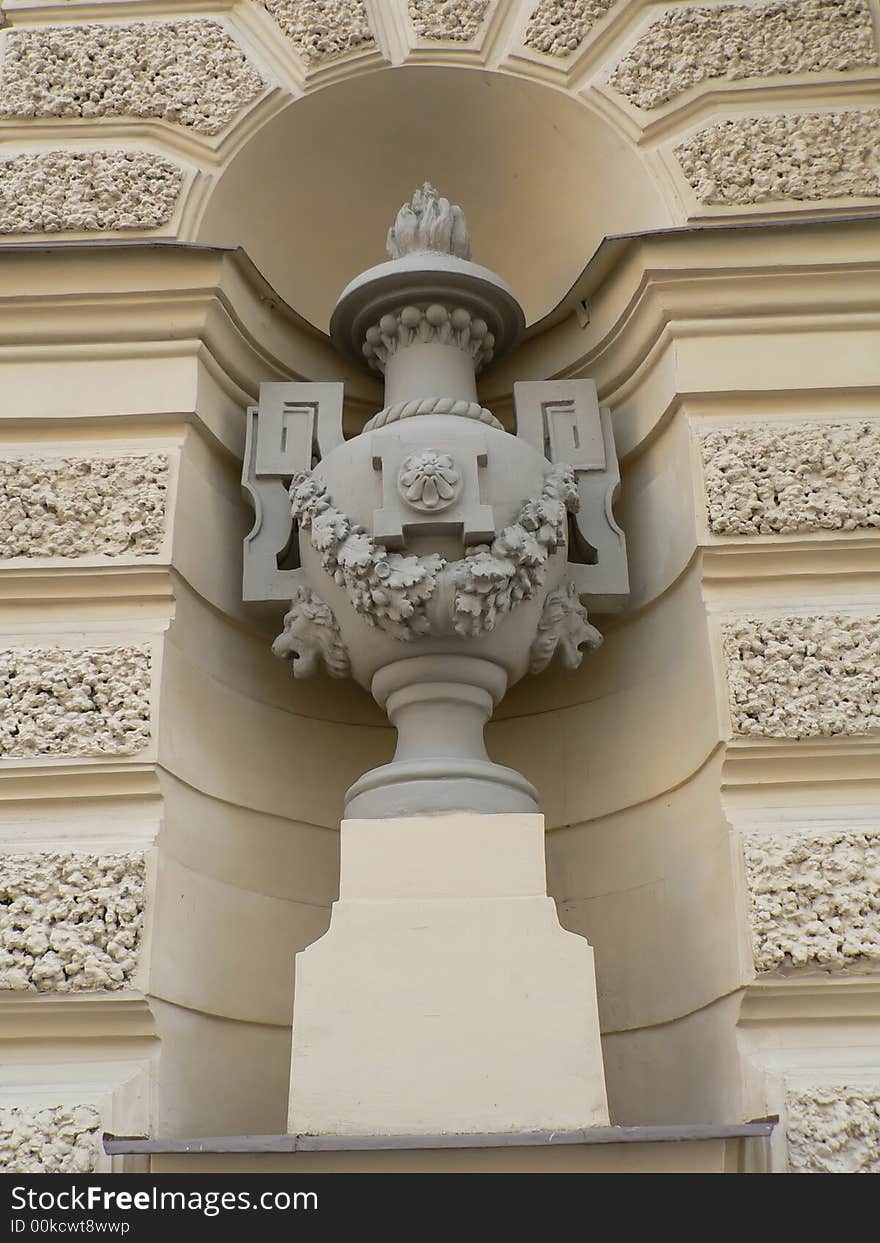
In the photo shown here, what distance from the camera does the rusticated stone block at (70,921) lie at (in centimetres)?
300

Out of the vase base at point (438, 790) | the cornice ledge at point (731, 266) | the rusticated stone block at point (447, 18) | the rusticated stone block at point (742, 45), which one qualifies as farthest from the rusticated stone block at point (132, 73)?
the vase base at point (438, 790)

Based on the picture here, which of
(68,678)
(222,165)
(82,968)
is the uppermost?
(222,165)

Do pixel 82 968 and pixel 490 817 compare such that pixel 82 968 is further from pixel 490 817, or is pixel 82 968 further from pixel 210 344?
pixel 210 344

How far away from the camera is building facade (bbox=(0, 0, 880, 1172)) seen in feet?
9.98

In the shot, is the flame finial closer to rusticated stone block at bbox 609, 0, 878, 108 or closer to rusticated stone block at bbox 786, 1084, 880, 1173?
rusticated stone block at bbox 609, 0, 878, 108

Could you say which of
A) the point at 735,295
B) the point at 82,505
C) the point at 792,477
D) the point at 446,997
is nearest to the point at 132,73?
the point at 82,505

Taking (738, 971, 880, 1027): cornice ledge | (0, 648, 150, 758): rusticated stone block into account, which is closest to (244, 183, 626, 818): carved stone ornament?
(0, 648, 150, 758): rusticated stone block

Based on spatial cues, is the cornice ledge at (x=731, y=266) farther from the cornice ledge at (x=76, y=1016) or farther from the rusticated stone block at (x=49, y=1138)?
the rusticated stone block at (x=49, y=1138)

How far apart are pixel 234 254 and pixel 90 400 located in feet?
1.73

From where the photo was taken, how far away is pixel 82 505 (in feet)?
11.7

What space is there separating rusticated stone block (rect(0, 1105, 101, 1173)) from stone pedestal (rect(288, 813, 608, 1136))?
383 mm

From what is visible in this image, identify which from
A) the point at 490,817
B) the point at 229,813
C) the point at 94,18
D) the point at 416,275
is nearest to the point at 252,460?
the point at 416,275

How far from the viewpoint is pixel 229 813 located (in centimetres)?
352

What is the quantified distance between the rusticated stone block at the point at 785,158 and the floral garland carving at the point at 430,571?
1086 millimetres
